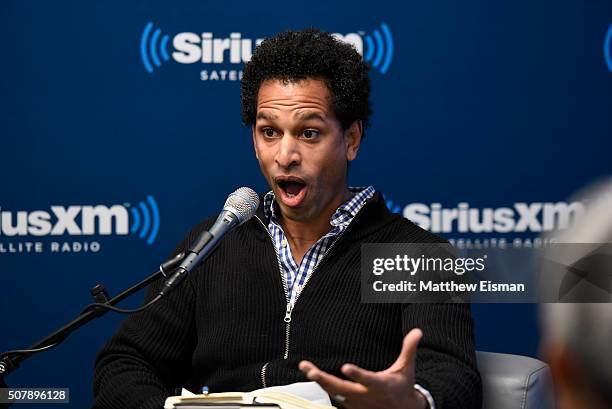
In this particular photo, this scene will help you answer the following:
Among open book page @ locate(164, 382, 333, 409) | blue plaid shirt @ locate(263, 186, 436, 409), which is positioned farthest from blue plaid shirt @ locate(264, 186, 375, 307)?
open book page @ locate(164, 382, 333, 409)

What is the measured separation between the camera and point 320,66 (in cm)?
222

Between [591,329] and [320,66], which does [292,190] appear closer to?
[320,66]

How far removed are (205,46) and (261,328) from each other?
1.25 meters

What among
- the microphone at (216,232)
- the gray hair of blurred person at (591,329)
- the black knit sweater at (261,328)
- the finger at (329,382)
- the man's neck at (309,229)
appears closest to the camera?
the gray hair of blurred person at (591,329)

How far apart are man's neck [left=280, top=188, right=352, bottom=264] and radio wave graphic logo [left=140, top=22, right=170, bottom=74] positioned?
102cm

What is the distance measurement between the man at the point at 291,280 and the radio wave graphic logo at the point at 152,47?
79 centimetres

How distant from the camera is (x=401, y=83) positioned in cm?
308

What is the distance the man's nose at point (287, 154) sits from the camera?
7.04 feet

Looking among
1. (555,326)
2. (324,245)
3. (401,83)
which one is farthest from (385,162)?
(555,326)

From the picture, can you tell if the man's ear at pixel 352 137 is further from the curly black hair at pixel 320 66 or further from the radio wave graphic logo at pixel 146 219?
the radio wave graphic logo at pixel 146 219

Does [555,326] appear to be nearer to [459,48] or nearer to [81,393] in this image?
[459,48]

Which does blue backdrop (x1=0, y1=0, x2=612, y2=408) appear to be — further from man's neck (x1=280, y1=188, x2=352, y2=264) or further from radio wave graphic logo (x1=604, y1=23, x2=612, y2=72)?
man's neck (x1=280, y1=188, x2=352, y2=264)
